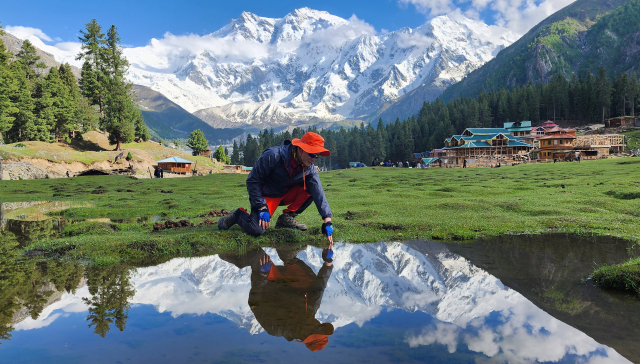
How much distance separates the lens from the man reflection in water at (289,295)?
411 cm

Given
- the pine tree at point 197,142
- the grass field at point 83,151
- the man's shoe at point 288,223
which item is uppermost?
the pine tree at point 197,142

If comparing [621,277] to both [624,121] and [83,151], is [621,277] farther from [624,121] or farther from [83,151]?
[624,121]

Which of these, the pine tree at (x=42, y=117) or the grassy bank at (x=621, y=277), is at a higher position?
the pine tree at (x=42, y=117)

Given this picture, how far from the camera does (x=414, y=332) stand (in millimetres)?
4059

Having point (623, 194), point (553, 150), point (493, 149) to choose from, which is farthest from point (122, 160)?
point (553, 150)

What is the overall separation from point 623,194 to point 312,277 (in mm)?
15144

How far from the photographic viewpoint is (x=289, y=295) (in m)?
5.24

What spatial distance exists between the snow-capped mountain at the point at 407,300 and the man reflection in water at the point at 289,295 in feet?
0.41

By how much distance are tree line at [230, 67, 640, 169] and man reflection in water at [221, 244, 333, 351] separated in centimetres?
10984

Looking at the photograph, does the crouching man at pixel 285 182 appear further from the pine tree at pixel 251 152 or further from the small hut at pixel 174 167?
the pine tree at pixel 251 152

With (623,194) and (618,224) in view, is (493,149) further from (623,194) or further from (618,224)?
(618,224)

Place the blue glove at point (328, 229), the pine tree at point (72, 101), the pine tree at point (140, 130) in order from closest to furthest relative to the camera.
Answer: the blue glove at point (328, 229)
the pine tree at point (72, 101)
the pine tree at point (140, 130)

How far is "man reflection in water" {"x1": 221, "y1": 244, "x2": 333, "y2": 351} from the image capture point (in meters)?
4.11

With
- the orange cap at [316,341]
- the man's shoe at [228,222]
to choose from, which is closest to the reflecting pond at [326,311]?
the orange cap at [316,341]
